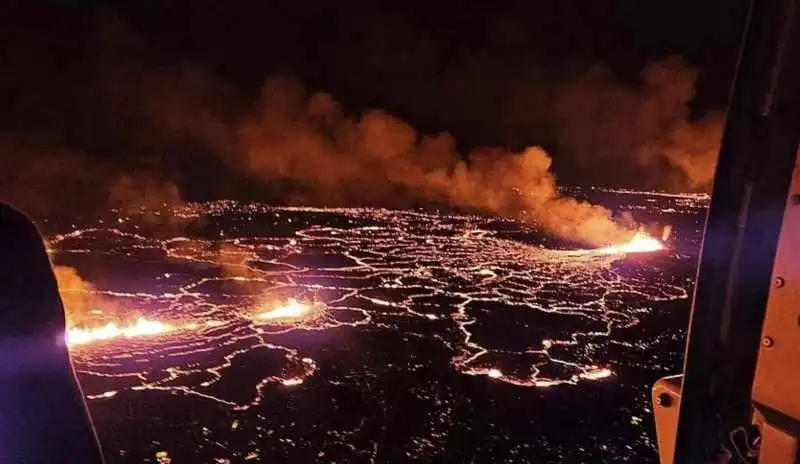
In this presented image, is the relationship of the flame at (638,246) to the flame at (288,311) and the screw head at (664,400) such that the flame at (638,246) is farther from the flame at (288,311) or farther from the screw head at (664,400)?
the screw head at (664,400)

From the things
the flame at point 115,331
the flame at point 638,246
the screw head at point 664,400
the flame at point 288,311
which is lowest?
the flame at point 115,331

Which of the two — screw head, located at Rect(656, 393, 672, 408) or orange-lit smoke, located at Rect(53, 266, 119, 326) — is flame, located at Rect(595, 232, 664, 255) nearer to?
orange-lit smoke, located at Rect(53, 266, 119, 326)

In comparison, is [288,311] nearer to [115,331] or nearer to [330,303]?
[330,303]

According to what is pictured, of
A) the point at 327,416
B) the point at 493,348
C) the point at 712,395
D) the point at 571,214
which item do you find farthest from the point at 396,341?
the point at 571,214

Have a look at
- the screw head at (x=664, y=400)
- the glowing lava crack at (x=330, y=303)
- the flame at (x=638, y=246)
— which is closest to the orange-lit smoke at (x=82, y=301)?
the glowing lava crack at (x=330, y=303)

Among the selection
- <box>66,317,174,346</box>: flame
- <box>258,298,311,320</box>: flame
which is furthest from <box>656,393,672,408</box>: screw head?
<box>258,298,311,320</box>: flame

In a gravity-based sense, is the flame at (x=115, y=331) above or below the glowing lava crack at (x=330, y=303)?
below
